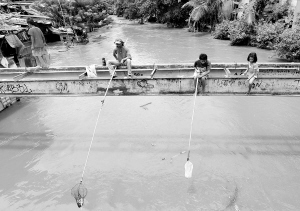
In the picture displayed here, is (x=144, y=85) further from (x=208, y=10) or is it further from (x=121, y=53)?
(x=208, y=10)

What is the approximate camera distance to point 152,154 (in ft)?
21.8

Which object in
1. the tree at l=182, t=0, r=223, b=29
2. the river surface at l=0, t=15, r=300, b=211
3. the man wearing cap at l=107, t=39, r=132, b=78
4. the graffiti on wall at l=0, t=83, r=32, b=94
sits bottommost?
the river surface at l=0, t=15, r=300, b=211

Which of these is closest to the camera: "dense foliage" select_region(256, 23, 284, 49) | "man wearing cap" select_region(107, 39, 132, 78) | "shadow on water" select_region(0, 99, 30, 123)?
"man wearing cap" select_region(107, 39, 132, 78)

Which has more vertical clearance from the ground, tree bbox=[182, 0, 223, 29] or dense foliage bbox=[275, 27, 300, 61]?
tree bbox=[182, 0, 223, 29]

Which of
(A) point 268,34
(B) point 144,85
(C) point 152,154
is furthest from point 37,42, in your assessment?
(A) point 268,34

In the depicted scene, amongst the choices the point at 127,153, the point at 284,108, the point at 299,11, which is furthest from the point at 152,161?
the point at 299,11

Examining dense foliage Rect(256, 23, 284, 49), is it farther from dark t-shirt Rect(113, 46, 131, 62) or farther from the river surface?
dark t-shirt Rect(113, 46, 131, 62)

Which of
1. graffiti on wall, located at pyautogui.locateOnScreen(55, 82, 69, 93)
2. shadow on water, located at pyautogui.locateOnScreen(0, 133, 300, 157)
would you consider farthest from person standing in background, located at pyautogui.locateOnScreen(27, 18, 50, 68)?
shadow on water, located at pyautogui.locateOnScreen(0, 133, 300, 157)

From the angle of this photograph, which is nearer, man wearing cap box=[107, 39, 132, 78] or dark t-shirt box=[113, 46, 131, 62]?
man wearing cap box=[107, 39, 132, 78]

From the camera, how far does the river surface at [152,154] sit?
5.26m

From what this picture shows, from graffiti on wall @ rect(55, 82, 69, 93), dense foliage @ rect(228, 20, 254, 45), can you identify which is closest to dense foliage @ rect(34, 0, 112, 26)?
dense foliage @ rect(228, 20, 254, 45)

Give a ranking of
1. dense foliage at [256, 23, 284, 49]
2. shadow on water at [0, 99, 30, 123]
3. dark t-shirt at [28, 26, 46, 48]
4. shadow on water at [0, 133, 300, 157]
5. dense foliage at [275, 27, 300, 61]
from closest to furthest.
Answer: shadow on water at [0, 133, 300, 157] → dark t-shirt at [28, 26, 46, 48] → shadow on water at [0, 99, 30, 123] → dense foliage at [275, 27, 300, 61] → dense foliage at [256, 23, 284, 49]

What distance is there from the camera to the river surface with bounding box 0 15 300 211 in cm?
526

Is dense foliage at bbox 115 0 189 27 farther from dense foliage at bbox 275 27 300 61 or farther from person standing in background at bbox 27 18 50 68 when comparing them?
person standing in background at bbox 27 18 50 68
